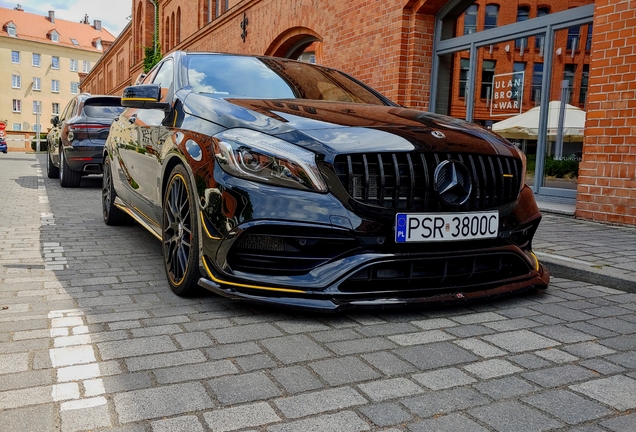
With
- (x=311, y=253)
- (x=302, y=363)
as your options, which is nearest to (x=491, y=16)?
(x=311, y=253)

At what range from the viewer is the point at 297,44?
1526 cm

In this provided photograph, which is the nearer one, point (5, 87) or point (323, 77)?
point (323, 77)

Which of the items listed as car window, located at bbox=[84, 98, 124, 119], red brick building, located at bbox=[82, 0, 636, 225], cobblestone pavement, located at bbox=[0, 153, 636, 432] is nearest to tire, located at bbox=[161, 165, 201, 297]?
cobblestone pavement, located at bbox=[0, 153, 636, 432]

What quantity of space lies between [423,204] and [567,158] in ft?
17.7

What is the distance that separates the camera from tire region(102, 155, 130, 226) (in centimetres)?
647

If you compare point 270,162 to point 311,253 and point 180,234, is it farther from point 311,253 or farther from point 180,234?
point 180,234

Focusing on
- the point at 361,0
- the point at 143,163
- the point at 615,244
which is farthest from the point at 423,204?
the point at 361,0

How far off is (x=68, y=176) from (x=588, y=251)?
933cm

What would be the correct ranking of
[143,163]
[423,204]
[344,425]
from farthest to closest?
[143,163]
[423,204]
[344,425]

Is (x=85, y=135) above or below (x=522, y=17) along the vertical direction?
below

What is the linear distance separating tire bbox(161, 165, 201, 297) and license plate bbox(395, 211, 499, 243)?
1132 mm

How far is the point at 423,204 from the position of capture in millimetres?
3264

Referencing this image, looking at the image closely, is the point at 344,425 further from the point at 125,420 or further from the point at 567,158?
the point at 567,158

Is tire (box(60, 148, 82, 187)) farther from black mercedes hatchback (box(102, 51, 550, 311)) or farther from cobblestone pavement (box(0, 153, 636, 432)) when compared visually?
black mercedes hatchback (box(102, 51, 550, 311))
